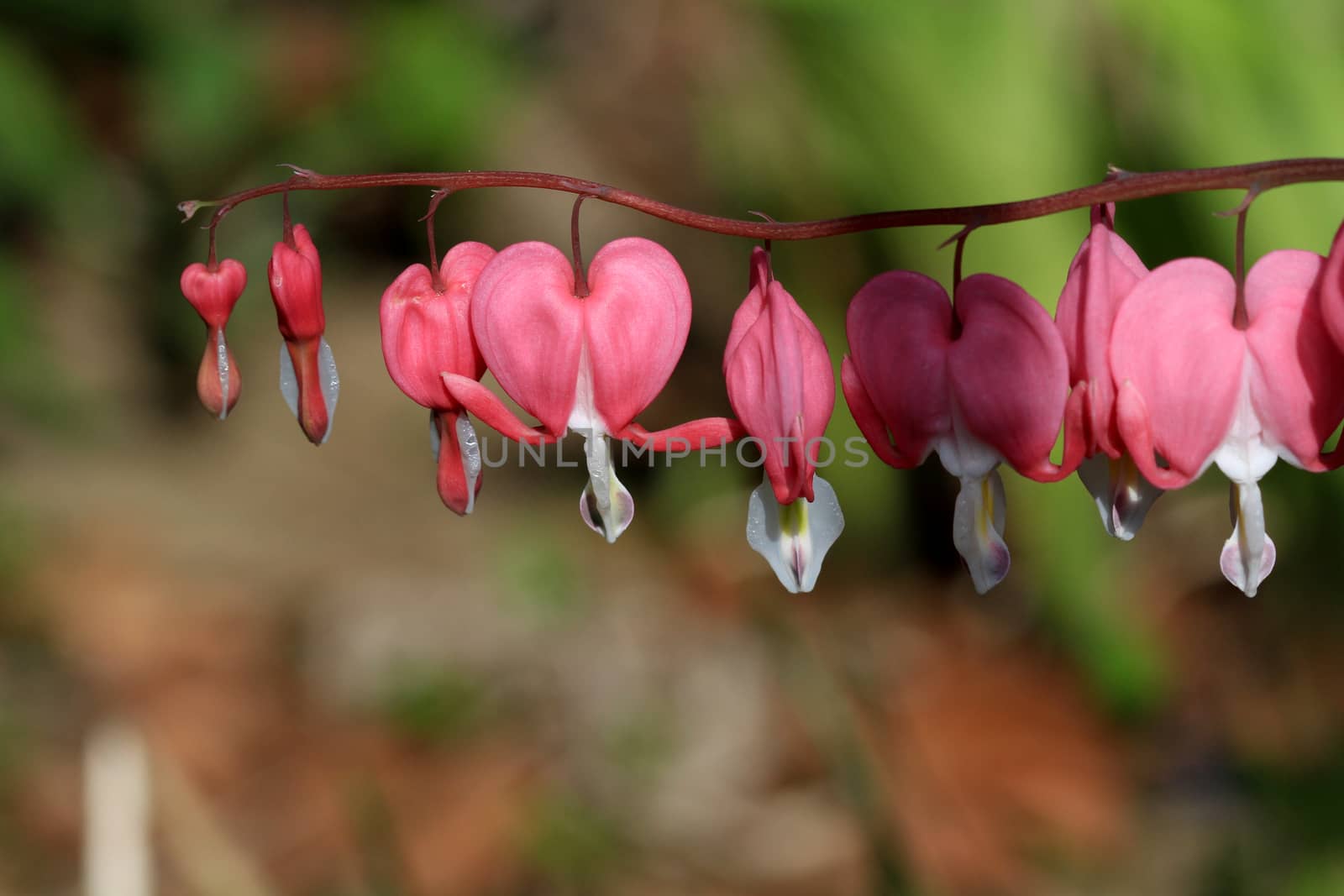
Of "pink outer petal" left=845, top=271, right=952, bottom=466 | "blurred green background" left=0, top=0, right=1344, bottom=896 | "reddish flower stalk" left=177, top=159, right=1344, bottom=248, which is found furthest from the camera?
"blurred green background" left=0, top=0, right=1344, bottom=896

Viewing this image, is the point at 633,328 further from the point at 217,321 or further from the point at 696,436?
the point at 217,321

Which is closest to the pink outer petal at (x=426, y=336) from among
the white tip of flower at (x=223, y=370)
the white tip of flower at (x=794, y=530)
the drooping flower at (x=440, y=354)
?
the drooping flower at (x=440, y=354)

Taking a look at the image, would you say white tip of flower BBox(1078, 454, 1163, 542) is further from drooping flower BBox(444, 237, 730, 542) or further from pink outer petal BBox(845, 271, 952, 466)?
drooping flower BBox(444, 237, 730, 542)

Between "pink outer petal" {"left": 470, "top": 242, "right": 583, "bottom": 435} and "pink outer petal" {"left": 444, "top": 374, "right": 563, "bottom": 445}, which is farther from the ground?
"pink outer petal" {"left": 470, "top": 242, "right": 583, "bottom": 435}

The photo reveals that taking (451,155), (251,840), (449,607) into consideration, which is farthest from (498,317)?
(451,155)

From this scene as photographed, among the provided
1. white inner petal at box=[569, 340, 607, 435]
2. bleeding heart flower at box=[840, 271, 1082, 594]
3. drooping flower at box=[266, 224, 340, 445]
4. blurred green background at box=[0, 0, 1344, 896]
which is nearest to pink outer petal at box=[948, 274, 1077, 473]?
bleeding heart flower at box=[840, 271, 1082, 594]

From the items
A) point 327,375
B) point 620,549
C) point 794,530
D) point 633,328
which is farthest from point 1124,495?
point 620,549
